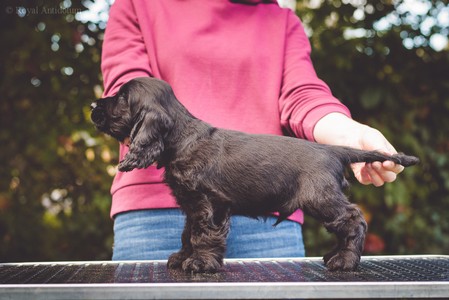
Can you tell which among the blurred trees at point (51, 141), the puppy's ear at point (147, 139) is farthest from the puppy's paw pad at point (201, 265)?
the blurred trees at point (51, 141)

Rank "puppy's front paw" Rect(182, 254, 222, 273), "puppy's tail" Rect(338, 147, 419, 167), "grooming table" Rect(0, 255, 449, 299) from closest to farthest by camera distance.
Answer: "grooming table" Rect(0, 255, 449, 299)
"puppy's front paw" Rect(182, 254, 222, 273)
"puppy's tail" Rect(338, 147, 419, 167)

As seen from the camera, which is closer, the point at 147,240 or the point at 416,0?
the point at 147,240

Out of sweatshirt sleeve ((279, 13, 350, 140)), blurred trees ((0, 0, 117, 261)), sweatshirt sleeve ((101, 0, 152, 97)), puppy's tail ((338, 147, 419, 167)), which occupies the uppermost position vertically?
sweatshirt sleeve ((101, 0, 152, 97))

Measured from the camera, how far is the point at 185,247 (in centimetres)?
209

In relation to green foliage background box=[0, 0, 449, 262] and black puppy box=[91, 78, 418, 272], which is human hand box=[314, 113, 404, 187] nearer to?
black puppy box=[91, 78, 418, 272]

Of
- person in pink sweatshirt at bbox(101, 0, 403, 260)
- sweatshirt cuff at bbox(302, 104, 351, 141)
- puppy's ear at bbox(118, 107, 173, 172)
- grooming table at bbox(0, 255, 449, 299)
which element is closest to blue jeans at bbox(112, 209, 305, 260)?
person in pink sweatshirt at bbox(101, 0, 403, 260)

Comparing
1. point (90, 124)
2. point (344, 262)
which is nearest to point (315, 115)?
point (344, 262)

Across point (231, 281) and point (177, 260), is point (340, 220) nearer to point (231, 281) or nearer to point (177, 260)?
point (231, 281)

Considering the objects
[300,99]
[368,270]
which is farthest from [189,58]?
[368,270]

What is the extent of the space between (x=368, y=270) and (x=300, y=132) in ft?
2.41

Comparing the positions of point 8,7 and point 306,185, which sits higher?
point 8,7

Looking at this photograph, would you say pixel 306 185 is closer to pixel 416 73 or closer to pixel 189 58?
pixel 189 58

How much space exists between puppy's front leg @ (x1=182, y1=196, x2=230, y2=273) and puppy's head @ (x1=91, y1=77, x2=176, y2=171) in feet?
0.82

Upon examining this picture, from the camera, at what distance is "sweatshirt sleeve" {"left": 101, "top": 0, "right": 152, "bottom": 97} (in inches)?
96.3
